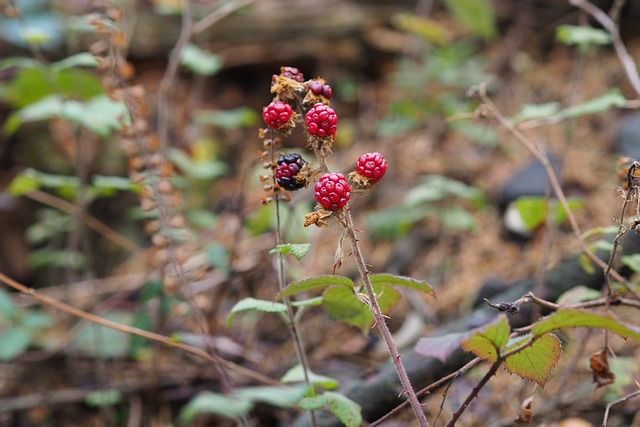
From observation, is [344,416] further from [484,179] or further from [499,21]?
[499,21]

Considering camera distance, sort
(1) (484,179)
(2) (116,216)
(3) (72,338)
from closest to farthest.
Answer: (3) (72,338), (1) (484,179), (2) (116,216)

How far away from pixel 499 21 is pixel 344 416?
342 centimetres

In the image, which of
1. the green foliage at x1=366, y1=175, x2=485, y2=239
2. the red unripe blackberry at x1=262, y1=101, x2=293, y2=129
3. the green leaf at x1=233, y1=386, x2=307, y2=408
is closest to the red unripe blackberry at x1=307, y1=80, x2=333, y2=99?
the red unripe blackberry at x1=262, y1=101, x2=293, y2=129

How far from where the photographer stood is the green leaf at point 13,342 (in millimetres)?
2090

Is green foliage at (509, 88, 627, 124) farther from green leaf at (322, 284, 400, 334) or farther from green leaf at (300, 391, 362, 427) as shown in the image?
green leaf at (300, 391, 362, 427)

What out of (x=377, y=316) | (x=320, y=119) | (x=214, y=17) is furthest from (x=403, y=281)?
(x=214, y=17)

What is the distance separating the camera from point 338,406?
1.19 meters

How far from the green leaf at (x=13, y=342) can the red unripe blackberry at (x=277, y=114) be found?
5.24 feet

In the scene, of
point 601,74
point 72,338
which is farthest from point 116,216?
point 601,74

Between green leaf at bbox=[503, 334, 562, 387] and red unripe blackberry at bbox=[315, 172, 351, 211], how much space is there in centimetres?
37

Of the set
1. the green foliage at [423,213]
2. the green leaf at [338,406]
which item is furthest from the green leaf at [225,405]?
the green foliage at [423,213]

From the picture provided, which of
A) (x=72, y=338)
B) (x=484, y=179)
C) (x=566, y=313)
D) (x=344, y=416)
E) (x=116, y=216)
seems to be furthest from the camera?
(x=116, y=216)

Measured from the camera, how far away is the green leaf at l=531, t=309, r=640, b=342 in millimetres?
813

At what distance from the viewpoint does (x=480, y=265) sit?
2.81 meters
